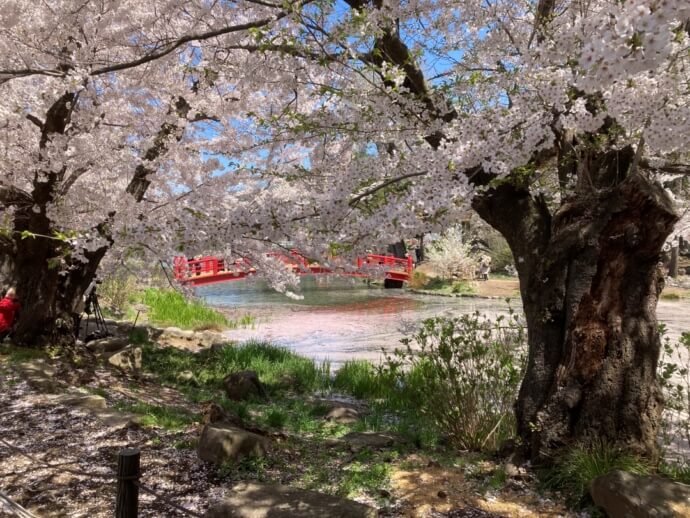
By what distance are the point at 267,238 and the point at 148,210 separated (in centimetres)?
367

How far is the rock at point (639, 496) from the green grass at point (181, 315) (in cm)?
1117

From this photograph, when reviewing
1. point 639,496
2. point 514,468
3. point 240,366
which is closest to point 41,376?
point 240,366

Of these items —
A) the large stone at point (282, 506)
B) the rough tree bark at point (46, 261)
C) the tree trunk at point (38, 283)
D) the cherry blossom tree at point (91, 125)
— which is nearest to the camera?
the large stone at point (282, 506)

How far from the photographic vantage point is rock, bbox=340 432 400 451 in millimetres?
4203

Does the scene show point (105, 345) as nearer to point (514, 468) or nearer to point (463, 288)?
point (514, 468)

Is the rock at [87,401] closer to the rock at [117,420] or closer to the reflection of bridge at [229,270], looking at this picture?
the rock at [117,420]

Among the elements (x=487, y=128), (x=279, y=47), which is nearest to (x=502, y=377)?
(x=487, y=128)

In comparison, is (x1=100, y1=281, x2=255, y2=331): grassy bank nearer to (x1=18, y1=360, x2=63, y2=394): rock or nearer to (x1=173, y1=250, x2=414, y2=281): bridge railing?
(x1=173, y1=250, x2=414, y2=281): bridge railing

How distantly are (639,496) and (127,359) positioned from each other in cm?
675

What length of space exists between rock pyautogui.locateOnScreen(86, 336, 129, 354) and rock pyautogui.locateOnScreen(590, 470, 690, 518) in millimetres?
7290

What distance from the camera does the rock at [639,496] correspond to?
254 centimetres

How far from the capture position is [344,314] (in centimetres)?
1633

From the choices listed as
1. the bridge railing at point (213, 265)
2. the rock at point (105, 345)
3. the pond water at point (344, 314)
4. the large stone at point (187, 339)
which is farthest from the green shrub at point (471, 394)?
the large stone at point (187, 339)

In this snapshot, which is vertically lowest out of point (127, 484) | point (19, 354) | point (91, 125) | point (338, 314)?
point (338, 314)
